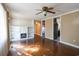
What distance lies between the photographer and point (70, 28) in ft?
19.2

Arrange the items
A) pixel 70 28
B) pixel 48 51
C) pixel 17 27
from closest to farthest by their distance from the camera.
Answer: pixel 48 51
pixel 70 28
pixel 17 27

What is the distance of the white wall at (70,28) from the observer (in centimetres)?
531

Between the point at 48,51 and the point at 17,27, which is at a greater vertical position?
the point at 17,27

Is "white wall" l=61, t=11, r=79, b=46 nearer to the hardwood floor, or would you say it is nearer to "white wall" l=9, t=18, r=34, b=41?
the hardwood floor

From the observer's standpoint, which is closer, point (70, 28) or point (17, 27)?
point (70, 28)

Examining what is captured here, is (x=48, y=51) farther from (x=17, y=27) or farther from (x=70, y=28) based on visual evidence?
(x=17, y=27)

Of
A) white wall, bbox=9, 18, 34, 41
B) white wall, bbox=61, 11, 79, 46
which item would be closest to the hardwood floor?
white wall, bbox=61, 11, 79, 46

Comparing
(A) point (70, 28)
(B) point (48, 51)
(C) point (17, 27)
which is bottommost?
(B) point (48, 51)

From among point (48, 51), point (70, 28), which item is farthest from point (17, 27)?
point (70, 28)

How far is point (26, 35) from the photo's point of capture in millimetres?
9180

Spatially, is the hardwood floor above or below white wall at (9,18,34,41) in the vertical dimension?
below

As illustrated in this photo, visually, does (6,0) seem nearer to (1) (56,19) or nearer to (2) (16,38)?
(1) (56,19)

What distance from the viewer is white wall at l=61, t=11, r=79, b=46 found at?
209 inches

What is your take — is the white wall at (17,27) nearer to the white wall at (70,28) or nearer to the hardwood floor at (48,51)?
the hardwood floor at (48,51)
